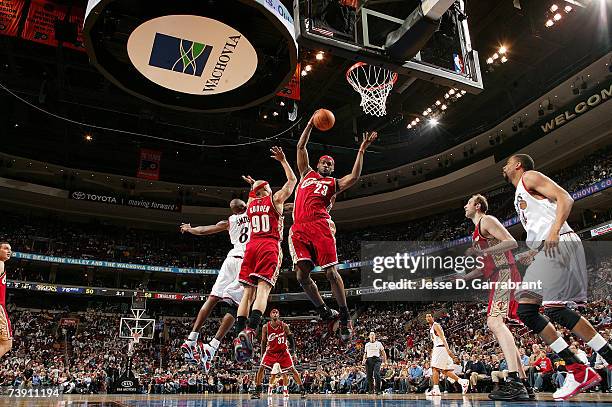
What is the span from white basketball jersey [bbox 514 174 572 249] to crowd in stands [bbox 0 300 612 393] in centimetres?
704

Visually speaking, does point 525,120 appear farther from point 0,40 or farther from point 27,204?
point 27,204

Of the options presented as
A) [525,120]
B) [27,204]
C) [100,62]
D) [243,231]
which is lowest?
[243,231]

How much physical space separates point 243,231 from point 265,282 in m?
1.40

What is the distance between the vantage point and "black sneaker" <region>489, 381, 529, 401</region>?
184 inches

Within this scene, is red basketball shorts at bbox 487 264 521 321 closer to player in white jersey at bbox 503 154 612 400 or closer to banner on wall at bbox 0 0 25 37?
player in white jersey at bbox 503 154 612 400

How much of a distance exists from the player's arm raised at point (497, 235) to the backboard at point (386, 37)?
112 inches

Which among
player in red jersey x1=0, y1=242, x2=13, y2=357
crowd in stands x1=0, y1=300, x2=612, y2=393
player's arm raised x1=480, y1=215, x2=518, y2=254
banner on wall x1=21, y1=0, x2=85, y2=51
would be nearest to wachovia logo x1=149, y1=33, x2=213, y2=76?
player in red jersey x1=0, y1=242, x2=13, y2=357

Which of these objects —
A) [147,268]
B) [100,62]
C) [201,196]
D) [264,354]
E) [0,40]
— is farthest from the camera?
[201,196]

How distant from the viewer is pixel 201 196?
3152 centimetres

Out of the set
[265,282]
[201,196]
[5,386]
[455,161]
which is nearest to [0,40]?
[5,386]

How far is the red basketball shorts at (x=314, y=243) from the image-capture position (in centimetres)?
520

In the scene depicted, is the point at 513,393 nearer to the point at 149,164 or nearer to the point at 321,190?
the point at 321,190

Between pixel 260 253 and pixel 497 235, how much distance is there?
2583 mm

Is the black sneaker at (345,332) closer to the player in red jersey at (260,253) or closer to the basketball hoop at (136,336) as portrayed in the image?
the player in red jersey at (260,253)
